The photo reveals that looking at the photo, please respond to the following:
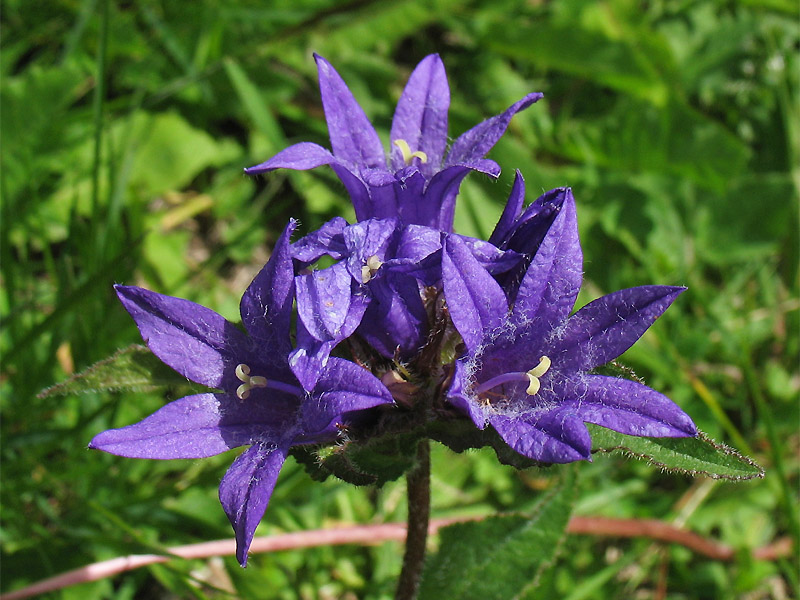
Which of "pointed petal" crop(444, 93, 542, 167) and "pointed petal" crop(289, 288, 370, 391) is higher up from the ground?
"pointed petal" crop(444, 93, 542, 167)

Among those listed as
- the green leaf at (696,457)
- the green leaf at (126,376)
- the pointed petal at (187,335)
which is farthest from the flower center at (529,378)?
the green leaf at (126,376)

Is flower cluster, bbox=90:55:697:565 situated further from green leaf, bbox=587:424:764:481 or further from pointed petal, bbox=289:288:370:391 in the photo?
green leaf, bbox=587:424:764:481

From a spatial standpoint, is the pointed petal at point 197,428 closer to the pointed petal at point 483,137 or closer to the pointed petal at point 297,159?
the pointed petal at point 297,159

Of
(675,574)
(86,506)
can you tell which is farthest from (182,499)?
(675,574)

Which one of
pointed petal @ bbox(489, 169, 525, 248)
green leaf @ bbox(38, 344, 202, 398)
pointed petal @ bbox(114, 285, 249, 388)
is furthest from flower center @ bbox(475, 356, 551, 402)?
green leaf @ bbox(38, 344, 202, 398)

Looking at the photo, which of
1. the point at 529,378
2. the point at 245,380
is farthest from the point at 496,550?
the point at 245,380

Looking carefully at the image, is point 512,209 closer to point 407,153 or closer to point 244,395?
point 407,153
